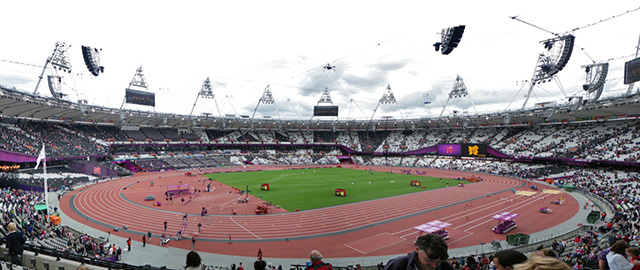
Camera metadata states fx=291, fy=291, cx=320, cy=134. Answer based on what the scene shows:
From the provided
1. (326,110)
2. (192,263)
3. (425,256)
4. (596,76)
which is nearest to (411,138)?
(326,110)

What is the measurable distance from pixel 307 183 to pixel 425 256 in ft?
124

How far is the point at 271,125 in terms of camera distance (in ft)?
279

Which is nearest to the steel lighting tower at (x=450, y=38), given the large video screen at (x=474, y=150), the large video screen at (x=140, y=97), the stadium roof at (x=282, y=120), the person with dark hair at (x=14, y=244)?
the person with dark hair at (x=14, y=244)

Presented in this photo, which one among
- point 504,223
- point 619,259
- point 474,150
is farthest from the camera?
point 474,150

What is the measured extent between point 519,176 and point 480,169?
807cm

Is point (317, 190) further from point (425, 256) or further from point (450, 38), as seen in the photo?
point (425, 256)

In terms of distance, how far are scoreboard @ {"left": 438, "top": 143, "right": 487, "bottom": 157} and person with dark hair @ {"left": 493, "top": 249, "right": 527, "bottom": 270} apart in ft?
213

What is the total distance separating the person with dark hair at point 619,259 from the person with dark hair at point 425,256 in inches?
152

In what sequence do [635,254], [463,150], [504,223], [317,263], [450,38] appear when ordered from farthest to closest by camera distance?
1. [463,150]
2. [504,223]
3. [450,38]
4. [635,254]
5. [317,263]

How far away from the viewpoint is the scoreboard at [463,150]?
196 ft

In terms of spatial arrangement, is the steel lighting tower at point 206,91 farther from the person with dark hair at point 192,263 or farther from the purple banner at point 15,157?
the person with dark hair at point 192,263

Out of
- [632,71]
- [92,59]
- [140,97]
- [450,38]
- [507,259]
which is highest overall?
[92,59]

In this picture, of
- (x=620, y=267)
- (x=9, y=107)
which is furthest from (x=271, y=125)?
(x=620, y=267)

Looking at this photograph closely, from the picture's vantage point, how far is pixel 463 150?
6294cm
